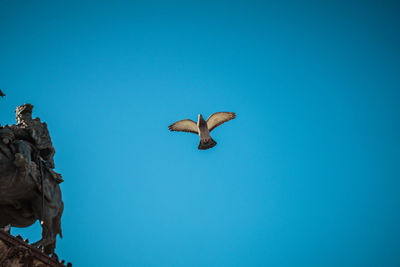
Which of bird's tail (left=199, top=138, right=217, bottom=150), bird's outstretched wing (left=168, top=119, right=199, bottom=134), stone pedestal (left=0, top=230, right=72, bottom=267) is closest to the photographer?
stone pedestal (left=0, top=230, right=72, bottom=267)

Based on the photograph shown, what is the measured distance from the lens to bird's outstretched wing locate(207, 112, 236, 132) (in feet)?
73.7

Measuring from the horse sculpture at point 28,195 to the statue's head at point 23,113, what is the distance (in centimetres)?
110

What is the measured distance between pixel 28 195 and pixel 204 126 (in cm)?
1366

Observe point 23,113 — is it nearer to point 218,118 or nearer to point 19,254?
point 19,254

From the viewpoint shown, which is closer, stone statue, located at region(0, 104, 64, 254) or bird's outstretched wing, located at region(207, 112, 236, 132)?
stone statue, located at region(0, 104, 64, 254)

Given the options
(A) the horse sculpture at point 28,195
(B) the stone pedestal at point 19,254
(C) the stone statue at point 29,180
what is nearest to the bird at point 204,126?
(C) the stone statue at point 29,180

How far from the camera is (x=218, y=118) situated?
23078 mm

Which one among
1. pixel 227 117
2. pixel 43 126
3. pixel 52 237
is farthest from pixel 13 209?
pixel 227 117

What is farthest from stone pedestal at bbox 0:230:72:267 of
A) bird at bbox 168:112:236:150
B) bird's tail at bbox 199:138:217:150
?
bird at bbox 168:112:236:150

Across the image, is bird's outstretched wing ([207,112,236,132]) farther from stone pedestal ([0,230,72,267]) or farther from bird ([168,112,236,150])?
stone pedestal ([0,230,72,267])

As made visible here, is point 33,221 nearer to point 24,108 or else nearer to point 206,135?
point 24,108

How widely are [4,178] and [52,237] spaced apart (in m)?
2.20

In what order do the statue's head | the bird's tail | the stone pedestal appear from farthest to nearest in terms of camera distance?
1. the bird's tail
2. the statue's head
3. the stone pedestal

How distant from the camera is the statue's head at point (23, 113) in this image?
35.6ft
